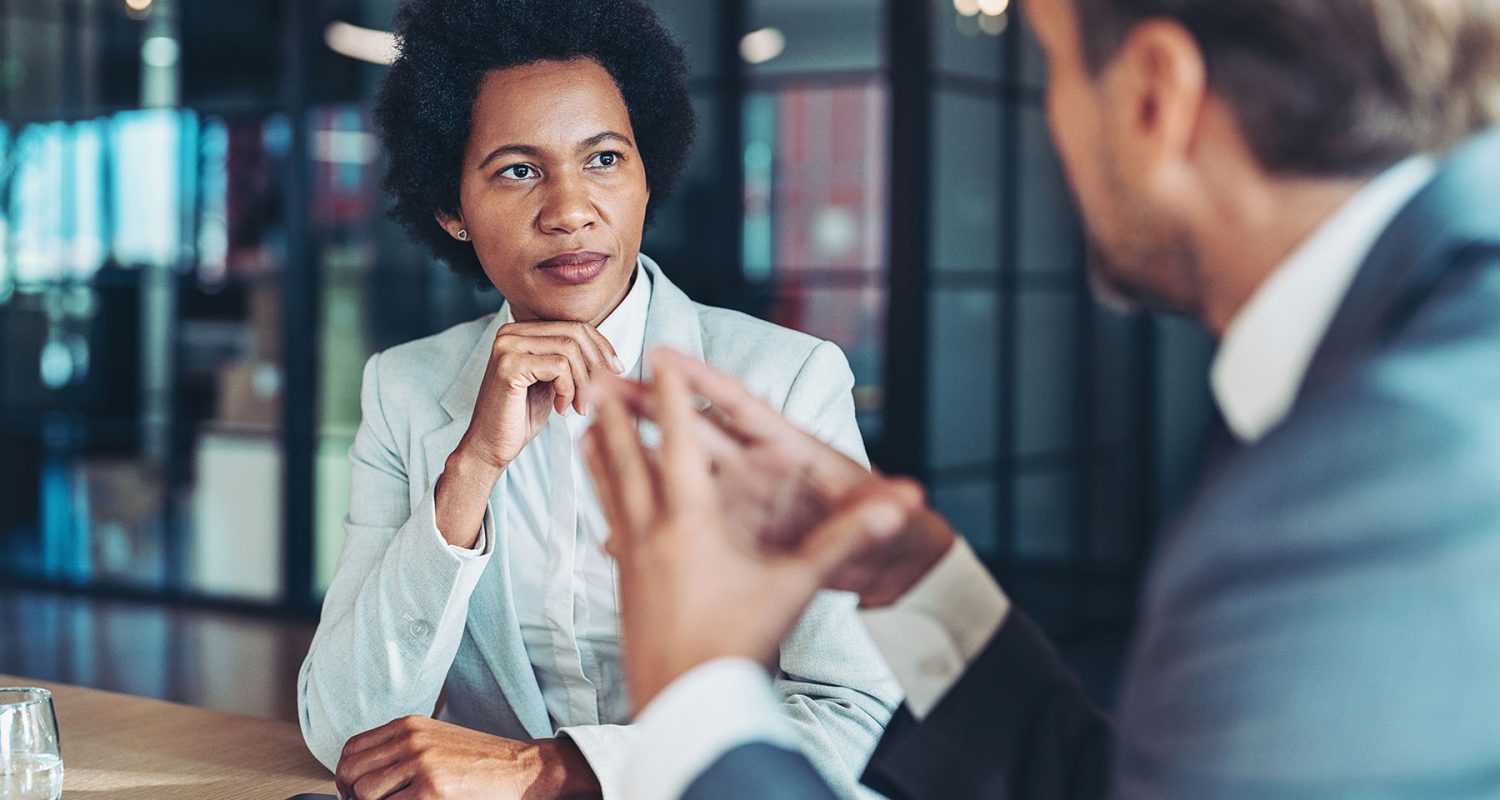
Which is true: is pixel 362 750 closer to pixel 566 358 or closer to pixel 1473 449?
pixel 566 358

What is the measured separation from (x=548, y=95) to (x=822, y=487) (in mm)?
822

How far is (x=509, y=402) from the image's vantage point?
1.42 metres

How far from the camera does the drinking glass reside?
1077mm

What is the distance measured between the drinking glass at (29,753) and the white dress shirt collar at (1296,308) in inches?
35.8

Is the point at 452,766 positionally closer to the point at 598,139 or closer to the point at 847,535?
the point at 847,535

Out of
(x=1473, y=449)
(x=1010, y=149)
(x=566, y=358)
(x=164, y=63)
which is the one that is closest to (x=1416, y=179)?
(x=1473, y=449)

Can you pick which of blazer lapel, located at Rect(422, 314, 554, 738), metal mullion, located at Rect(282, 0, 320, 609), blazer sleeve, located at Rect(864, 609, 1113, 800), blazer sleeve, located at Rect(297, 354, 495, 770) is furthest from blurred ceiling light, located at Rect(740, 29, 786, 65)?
blazer sleeve, located at Rect(864, 609, 1113, 800)

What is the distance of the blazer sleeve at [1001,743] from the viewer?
906mm

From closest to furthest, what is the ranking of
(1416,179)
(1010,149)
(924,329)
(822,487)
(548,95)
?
(1416,179), (822,487), (548,95), (924,329), (1010,149)

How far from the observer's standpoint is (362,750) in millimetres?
1234

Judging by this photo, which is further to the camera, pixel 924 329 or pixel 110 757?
pixel 924 329

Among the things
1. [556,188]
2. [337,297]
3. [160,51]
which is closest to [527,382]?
[556,188]

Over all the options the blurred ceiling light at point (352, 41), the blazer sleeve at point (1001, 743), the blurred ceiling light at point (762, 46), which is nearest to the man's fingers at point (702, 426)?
the blazer sleeve at point (1001, 743)

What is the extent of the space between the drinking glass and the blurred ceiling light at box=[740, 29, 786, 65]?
366cm
